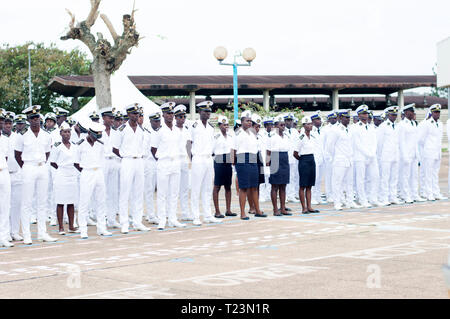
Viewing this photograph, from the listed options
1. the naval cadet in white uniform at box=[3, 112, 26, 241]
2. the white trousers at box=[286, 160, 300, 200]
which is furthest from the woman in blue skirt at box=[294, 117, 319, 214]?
the naval cadet in white uniform at box=[3, 112, 26, 241]

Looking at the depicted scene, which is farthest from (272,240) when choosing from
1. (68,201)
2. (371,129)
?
(371,129)

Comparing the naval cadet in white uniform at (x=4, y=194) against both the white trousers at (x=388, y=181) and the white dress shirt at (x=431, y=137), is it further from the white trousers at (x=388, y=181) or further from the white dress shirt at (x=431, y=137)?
the white dress shirt at (x=431, y=137)

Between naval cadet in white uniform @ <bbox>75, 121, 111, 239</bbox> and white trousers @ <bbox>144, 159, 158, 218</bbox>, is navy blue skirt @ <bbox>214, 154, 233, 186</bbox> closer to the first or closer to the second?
white trousers @ <bbox>144, 159, 158, 218</bbox>

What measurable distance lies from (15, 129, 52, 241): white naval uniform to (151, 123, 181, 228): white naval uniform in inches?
90.9

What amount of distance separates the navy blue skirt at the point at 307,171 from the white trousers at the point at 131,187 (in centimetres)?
380

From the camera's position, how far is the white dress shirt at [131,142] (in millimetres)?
12930

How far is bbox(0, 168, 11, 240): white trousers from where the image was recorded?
11289mm

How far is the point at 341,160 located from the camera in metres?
16.2

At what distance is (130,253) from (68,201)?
347 centimetres

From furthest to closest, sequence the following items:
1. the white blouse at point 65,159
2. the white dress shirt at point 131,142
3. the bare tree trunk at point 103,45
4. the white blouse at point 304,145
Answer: the bare tree trunk at point 103,45 < the white blouse at point 304,145 < the white blouse at point 65,159 < the white dress shirt at point 131,142

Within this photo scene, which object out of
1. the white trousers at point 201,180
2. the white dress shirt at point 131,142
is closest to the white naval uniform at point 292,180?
the white trousers at point 201,180

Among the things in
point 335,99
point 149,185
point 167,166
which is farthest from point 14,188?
point 335,99

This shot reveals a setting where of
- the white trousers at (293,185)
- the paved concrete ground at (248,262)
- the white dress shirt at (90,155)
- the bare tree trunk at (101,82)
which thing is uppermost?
the bare tree trunk at (101,82)
